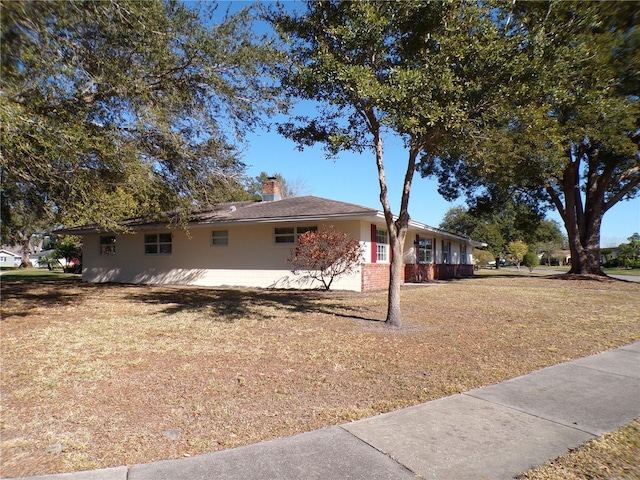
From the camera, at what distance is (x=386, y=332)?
24.4ft

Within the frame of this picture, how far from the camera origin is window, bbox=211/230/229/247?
707 inches

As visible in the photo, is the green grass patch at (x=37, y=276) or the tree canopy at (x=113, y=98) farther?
the green grass patch at (x=37, y=276)

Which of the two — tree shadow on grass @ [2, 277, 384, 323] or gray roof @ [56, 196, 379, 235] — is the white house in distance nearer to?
gray roof @ [56, 196, 379, 235]

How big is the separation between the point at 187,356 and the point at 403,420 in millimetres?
3368

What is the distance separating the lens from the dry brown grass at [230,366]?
3.51 meters

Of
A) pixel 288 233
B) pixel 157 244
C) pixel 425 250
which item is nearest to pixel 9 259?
pixel 157 244

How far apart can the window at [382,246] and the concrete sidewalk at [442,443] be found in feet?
39.3

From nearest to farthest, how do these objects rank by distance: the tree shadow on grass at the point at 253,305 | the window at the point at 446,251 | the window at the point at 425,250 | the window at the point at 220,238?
the tree shadow on grass at the point at 253,305 < the window at the point at 220,238 < the window at the point at 425,250 < the window at the point at 446,251

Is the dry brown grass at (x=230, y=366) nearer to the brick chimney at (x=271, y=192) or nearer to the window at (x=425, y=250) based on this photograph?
the brick chimney at (x=271, y=192)

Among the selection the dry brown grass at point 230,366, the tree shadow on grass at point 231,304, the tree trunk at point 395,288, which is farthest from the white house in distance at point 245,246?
the tree trunk at point 395,288

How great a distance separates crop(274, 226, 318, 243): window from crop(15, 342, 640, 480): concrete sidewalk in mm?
12010

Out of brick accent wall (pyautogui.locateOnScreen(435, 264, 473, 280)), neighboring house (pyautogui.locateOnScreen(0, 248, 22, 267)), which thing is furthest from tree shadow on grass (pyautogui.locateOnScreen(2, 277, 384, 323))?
neighboring house (pyautogui.locateOnScreen(0, 248, 22, 267))

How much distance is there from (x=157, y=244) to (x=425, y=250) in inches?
547

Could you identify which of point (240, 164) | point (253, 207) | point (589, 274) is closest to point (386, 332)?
point (240, 164)
